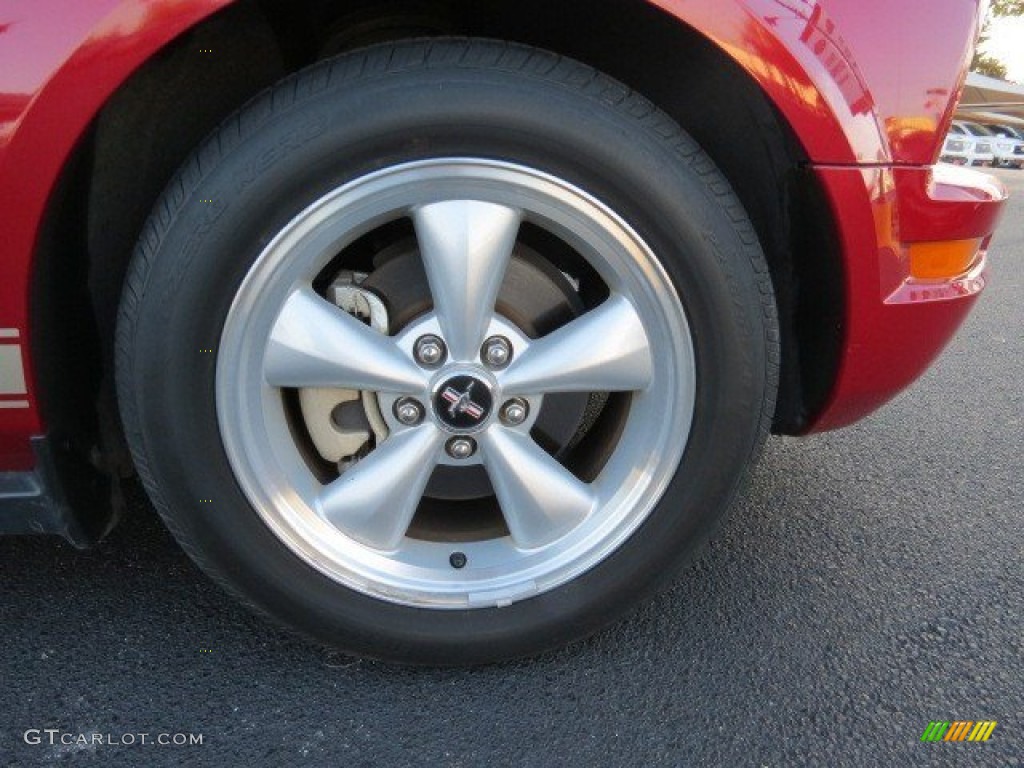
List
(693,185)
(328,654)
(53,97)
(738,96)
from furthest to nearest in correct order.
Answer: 1. (328,654)
2. (738,96)
3. (693,185)
4. (53,97)

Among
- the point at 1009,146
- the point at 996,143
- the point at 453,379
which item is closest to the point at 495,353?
the point at 453,379

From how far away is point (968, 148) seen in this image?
1984 centimetres

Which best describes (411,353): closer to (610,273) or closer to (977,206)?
(610,273)

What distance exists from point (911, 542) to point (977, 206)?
80 centimetres

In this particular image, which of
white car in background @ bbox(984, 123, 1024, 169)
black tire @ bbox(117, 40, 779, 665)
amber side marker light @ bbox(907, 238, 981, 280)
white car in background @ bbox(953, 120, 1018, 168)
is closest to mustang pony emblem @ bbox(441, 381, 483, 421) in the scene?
black tire @ bbox(117, 40, 779, 665)

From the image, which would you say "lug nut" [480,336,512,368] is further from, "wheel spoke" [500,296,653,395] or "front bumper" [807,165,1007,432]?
"front bumper" [807,165,1007,432]

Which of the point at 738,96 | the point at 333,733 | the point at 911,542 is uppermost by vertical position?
the point at 738,96

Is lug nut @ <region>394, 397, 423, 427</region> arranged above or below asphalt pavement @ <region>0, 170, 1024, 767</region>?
above

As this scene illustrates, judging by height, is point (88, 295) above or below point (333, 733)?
above

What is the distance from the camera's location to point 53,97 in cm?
106

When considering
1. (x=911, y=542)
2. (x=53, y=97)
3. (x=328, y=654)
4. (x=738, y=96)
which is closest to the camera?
(x=53, y=97)

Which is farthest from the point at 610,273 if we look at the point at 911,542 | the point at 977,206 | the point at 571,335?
the point at 911,542

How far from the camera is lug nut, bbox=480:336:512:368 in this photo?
130 cm

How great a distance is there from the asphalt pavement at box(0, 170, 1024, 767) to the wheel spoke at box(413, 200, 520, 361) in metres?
0.60
